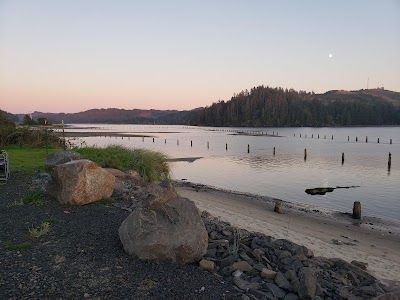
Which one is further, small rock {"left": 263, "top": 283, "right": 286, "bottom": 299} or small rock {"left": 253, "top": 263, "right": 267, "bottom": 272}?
small rock {"left": 253, "top": 263, "right": 267, "bottom": 272}

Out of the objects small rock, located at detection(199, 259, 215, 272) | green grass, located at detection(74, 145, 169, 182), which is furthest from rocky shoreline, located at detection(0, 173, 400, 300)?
green grass, located at detection(74, 145, 169, 182)

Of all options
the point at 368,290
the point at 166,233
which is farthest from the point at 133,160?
the point at 368,290

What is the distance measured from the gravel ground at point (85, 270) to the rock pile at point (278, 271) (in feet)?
1.76

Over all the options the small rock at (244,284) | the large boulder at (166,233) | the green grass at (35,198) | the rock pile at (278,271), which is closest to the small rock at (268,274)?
the rock pile at (278,271)

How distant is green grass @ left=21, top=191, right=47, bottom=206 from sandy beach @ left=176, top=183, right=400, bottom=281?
26.7ft

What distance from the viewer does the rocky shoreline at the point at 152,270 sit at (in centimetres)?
584

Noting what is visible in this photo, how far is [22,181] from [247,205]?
1264 centimetres

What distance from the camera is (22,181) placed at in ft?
46.1

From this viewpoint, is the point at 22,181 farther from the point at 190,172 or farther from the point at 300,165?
the point at 300,165

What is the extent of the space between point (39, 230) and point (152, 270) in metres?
3.53

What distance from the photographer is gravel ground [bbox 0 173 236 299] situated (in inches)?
225

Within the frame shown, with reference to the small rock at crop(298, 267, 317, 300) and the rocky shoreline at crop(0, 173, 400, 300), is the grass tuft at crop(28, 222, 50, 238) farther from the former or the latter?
the small rock at crop(298, 267, 317, 300)

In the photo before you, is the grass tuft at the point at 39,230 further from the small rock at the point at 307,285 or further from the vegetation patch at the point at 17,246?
the small rock at the point at 307,285

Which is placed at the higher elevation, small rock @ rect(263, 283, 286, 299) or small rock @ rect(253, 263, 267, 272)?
small rock @ rect(253, 263, 267, 272)
